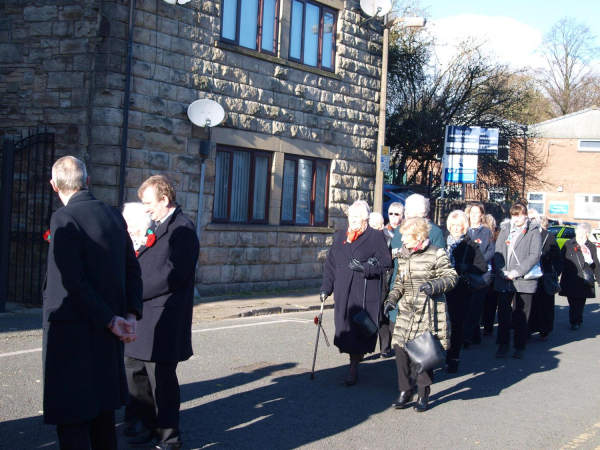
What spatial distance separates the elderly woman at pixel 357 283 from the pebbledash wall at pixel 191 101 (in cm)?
577

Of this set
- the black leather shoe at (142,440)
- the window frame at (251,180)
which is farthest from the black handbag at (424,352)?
the window frame at (251,180)

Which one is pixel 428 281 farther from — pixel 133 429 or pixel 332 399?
pixel 133 429

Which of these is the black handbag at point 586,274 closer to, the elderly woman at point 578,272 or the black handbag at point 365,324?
the elderly woman at point 578,272

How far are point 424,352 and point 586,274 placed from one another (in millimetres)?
7341

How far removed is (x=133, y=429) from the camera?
17.4ft

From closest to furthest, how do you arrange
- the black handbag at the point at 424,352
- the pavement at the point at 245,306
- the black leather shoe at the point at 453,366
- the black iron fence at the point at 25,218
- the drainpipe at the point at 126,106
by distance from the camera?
the black handbag at the point at 424,352 < the black leather shoe at the point at 453,366 < the black iron fence at the point at 25,218 < the pavement at the point at 245,306 < the drainpipe at the point at 126,106

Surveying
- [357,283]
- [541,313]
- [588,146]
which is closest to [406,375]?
[357,283]

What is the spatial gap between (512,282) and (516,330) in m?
0.63

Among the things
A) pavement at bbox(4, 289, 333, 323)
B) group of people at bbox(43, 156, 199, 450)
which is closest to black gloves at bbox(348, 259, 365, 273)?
group of people at bbox(43, 156, 199, 450)

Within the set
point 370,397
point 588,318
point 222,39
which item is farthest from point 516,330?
point 222,39

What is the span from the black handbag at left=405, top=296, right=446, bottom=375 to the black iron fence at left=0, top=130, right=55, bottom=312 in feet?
20.5

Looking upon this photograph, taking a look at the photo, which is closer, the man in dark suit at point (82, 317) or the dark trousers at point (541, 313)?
the man in dark suit at point (82, 317)

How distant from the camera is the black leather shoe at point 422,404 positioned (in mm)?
6434

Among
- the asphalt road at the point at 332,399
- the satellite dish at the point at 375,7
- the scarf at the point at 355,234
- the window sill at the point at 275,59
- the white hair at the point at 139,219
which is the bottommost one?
the asphalt road at the point at 332,399
